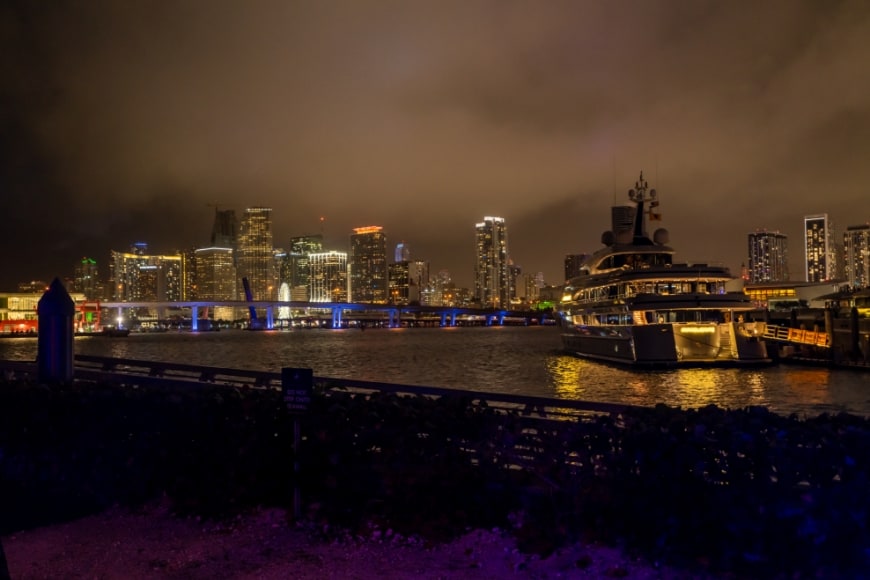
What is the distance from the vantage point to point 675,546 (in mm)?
6055

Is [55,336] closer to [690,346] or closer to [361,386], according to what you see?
[361,386]

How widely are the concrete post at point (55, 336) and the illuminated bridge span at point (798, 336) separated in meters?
48.7

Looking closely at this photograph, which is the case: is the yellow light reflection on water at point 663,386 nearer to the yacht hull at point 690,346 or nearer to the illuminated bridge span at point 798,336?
the yacht hull at point 690,346

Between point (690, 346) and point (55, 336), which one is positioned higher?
point (55, 336)

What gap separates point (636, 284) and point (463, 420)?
44.2 m

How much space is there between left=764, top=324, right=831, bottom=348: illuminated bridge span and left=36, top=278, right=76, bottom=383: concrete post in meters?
48.7

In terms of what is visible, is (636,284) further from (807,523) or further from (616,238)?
(807,523)

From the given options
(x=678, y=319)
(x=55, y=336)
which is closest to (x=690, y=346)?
(x=678, y=319)

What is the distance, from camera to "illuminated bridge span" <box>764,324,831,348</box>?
52309 millimetres

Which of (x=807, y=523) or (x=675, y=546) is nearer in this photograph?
(x=807, y=523)

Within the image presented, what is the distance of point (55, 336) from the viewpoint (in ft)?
44.5

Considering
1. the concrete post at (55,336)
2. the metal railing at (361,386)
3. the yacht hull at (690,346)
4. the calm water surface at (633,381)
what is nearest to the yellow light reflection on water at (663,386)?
the calm water surface at (633,381)

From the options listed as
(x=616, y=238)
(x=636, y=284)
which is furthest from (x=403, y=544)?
(x=616, y=238)

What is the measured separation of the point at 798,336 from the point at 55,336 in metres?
55.6
